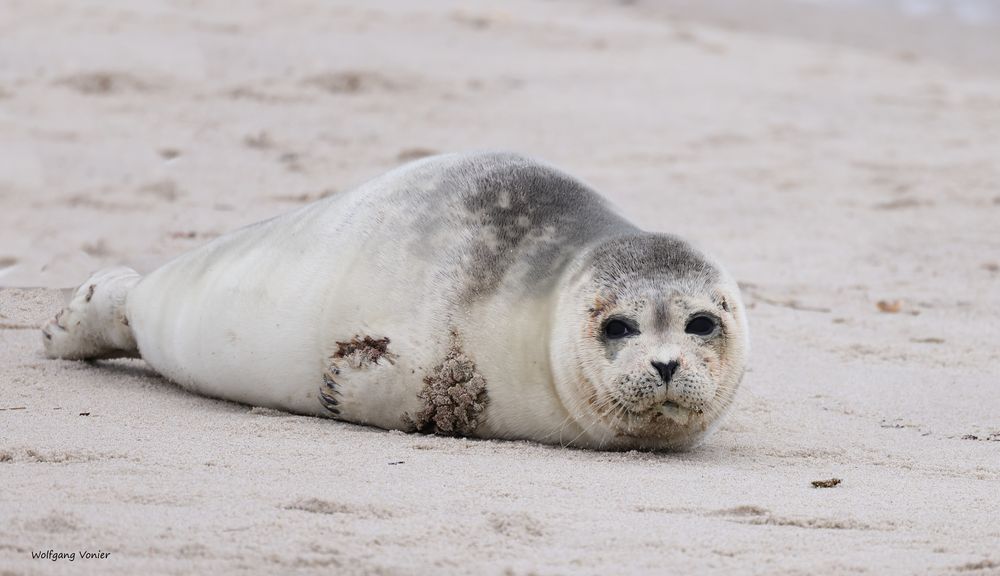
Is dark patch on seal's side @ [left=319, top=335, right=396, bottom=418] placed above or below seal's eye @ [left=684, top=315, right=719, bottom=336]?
below

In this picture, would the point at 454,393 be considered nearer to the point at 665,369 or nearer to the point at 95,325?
the point at 665,369

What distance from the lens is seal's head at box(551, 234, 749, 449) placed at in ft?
11.0

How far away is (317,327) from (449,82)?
215 inches

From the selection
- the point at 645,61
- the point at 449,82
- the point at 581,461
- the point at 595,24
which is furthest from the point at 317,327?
the point at 595,24

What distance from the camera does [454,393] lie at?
139 inches

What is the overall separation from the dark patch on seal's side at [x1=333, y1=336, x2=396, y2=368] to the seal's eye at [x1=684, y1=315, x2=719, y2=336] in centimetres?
75

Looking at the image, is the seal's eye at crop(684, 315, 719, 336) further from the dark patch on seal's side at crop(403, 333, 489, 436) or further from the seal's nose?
the dark patch on seal's side at crop(403, 333, 489, 436)

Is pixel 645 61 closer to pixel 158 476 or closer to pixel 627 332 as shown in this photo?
pixel 627 332

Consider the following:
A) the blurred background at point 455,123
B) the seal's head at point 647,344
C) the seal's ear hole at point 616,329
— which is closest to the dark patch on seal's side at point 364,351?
the seal's head at point 647,344

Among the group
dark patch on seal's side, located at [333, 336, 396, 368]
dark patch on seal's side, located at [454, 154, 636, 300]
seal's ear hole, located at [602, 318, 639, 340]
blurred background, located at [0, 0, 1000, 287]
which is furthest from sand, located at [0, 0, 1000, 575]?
dark patch on seal's side, located at [454, 154, 636, 300]

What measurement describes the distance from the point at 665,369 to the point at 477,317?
1.70 feet

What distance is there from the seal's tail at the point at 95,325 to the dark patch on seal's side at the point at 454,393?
1200 millimetres

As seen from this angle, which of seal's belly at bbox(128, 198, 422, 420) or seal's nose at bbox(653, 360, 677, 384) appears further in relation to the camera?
seal's belly at bbox(128, 198, 422, 420)

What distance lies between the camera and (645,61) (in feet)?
33.2
